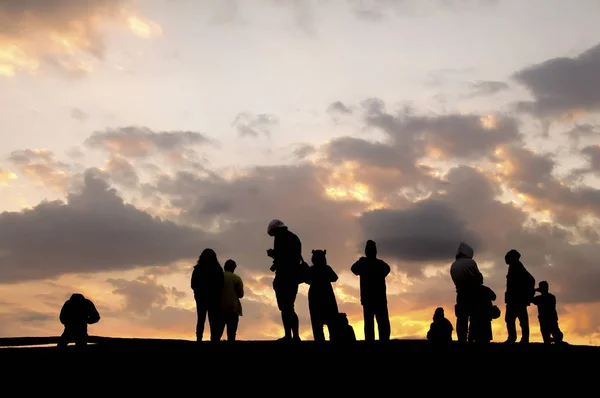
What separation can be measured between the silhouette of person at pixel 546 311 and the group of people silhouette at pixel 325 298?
4.75 ft

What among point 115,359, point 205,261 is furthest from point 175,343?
point 115,359

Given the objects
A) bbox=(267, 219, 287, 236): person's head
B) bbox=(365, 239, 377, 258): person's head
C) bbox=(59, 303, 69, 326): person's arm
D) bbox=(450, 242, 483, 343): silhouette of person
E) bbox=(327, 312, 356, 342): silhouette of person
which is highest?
bbox=(267, 219, 287, 236): person's head

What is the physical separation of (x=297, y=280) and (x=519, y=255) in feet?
20.5

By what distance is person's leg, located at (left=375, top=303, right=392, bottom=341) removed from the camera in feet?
58.3

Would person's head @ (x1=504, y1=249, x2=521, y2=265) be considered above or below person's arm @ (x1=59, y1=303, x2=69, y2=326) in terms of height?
above

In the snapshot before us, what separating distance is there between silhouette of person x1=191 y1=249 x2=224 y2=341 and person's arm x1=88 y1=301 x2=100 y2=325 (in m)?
2.36

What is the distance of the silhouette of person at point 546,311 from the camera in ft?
69.3

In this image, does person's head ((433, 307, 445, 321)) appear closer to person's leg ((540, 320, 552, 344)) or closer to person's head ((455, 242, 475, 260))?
person's head ((455, 242, 475, 260))

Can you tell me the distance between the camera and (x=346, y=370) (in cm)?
1288

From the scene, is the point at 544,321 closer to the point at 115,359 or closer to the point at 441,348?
the point at 441,348

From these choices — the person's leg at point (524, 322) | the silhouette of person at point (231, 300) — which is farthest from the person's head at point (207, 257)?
the person's leg at point (524, 322)

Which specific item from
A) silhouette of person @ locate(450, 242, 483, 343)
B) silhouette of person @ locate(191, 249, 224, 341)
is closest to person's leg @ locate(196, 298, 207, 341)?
silhouette of person @ locate(191, 249, 224, 341)

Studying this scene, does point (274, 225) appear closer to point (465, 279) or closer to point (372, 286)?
point (372, 286)

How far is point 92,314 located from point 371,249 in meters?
6.16
